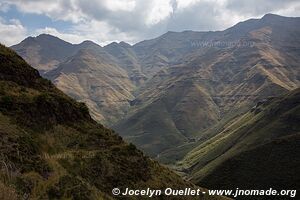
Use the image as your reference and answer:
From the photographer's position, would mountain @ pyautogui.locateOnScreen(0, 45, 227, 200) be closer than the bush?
Yes

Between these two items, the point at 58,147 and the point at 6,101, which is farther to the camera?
the point at 6,101

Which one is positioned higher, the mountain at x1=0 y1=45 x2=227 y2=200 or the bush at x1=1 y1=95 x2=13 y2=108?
the bush at x1=1 y1=95 x2=13 y2=108

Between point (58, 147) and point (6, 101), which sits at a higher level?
point (6, 101)

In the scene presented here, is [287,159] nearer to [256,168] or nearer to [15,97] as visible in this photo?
[256,168]

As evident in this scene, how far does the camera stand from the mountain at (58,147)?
35812mm

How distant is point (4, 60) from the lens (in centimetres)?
6881

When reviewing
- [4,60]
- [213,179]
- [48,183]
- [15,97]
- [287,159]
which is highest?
[4,60]

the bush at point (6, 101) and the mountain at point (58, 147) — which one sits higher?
the bush at point (6, 101)

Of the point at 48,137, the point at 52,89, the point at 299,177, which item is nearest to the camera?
the point at 48,137

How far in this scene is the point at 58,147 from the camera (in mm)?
51281

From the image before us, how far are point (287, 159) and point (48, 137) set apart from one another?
134464 millimetres

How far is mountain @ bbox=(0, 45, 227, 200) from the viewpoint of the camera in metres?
35.8

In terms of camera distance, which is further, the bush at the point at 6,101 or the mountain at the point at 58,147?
the bush at the point at 6,101

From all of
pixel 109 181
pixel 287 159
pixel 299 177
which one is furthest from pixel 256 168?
pixel 109 181
